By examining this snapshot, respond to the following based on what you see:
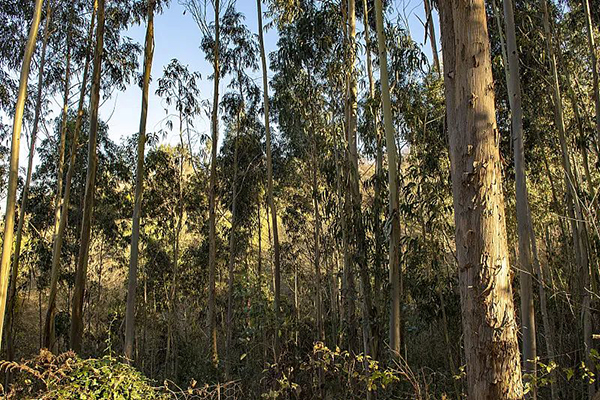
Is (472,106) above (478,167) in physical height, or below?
above

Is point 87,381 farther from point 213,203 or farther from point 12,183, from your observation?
point 213,203

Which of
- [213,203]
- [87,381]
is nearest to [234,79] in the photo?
[213,203]

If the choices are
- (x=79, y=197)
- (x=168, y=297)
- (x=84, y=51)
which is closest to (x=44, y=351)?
(x=84, y=51)

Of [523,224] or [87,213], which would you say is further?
[87,213]

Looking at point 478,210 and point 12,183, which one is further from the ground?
point 12,183

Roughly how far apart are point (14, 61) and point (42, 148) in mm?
4072

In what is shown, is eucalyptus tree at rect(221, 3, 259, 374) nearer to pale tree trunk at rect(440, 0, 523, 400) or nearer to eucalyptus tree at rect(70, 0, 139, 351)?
eucalyptus tree at rect(70, 0, 139, 351)

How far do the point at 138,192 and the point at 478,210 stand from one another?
18.2ft

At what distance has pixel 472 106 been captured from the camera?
2.39 metres

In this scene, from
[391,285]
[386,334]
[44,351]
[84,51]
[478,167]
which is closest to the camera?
[478,167]

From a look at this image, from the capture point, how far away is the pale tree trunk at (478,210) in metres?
2.30

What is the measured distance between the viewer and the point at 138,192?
271 inches

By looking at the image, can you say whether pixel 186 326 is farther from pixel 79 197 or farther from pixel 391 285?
pixel 391 285

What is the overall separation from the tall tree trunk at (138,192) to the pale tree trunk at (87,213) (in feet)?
1.90
